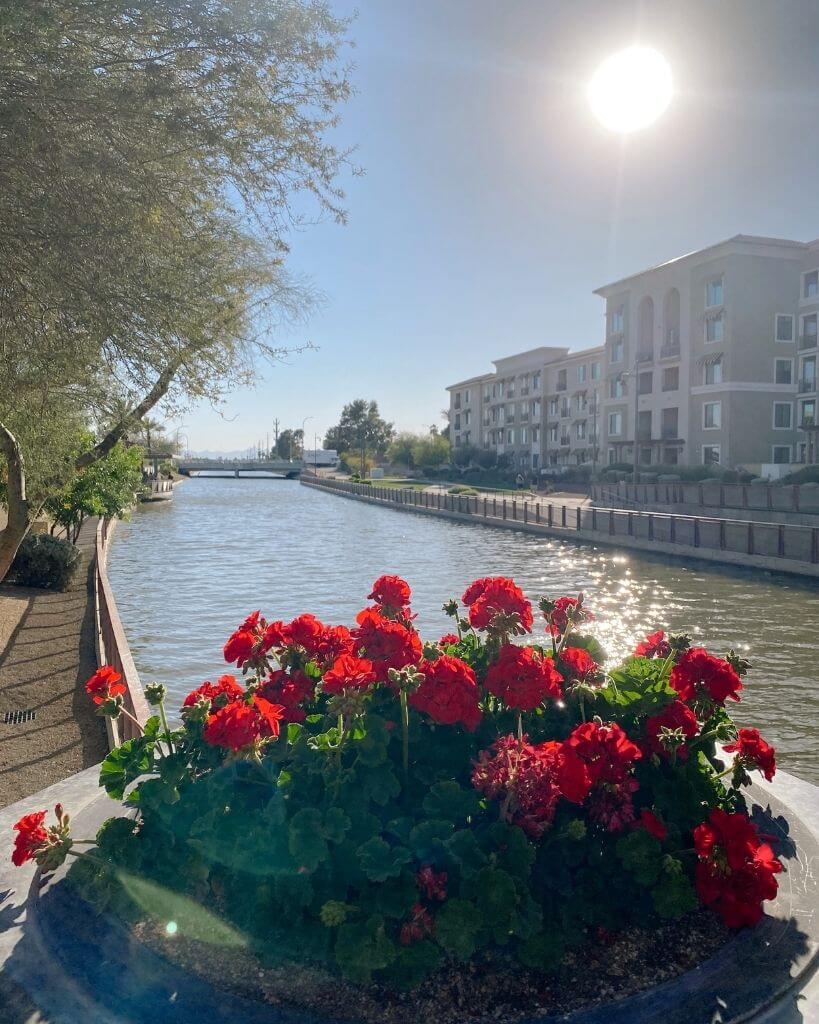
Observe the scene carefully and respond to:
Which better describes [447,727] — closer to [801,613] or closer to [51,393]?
[51,393]

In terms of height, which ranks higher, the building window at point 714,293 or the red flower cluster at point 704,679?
the building window at point 714,293

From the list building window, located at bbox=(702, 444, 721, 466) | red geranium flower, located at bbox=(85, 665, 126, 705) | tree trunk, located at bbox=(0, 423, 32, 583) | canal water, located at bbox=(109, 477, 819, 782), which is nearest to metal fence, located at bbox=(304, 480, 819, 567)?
canal water, located at bbox=(109, 477, 819, 782)

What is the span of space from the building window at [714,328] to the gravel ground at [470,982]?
2094 inches

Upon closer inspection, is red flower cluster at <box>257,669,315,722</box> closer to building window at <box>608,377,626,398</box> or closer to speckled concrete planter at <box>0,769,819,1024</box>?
speckled concrete planter at <box>0,769,819,1024</box>

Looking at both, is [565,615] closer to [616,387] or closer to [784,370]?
[784,370]

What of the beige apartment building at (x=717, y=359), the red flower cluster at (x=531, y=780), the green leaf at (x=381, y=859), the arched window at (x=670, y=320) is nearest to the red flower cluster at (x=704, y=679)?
the red flower cluster at (x=531, y=780)

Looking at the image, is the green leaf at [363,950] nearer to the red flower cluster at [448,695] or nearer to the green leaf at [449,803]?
the green leaf at [449,803]

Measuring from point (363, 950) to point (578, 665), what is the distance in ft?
5.69

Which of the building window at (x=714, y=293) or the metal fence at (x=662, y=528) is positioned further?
the building window at (x=714, y=293)

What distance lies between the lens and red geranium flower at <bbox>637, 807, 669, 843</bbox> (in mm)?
3484

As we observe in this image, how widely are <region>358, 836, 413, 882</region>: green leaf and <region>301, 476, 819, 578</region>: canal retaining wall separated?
73.5 ft

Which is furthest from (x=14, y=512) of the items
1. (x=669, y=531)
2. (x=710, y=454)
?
(x=710, y=454)

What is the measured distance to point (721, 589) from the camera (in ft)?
72.8

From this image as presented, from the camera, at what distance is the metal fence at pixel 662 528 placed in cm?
2412
